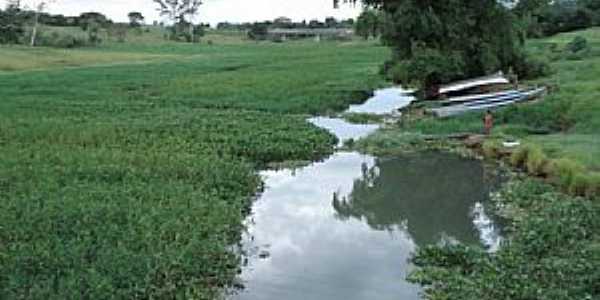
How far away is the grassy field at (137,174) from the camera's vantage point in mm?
12383

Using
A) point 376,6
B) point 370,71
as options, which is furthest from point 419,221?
point 370,71

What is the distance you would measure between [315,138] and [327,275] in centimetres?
1450

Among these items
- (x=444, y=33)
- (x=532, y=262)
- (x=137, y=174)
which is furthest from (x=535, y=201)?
(x=444, y=33)

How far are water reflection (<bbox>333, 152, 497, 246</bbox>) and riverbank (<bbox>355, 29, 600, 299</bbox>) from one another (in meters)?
0.91

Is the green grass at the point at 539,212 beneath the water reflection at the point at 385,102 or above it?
above

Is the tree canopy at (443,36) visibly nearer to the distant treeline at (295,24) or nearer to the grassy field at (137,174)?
the grassy field at (137,174)

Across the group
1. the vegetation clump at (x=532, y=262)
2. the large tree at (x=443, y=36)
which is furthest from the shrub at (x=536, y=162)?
the large tree at (x=443, y=36)

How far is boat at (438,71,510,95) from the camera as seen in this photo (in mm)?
35500

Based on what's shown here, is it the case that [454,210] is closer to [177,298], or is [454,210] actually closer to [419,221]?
[419,221]

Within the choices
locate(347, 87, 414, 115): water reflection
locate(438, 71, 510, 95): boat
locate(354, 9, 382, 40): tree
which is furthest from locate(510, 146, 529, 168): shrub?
locate(354, 9, 382, 40): tree

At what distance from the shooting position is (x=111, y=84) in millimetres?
51594

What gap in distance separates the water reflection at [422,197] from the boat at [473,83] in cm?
980

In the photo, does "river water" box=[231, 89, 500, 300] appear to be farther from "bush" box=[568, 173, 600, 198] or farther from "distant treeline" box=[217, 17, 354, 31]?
"distant treeline" box=[217, 17, 354, 31]

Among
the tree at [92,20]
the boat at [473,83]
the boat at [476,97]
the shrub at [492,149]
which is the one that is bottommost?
the shrub at [492,149]
